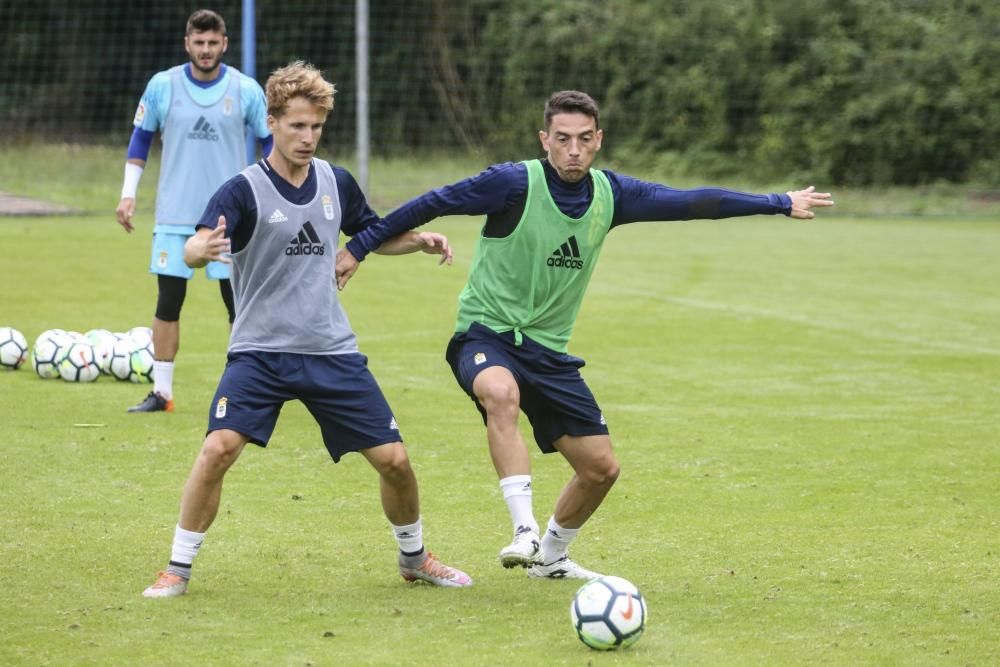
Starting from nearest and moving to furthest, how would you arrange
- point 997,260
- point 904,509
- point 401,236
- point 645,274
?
point 401,236
point 904,509
point 645,274
point 997,260

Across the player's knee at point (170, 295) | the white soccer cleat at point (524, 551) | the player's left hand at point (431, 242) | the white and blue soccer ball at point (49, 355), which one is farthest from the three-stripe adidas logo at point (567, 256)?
the white and blue soccer ball at point (49, 355)

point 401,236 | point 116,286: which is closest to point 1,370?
point 116,286

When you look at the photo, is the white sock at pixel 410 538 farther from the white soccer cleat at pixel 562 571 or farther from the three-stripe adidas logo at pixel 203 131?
the three-stripe adidas logo at pixel 203 131

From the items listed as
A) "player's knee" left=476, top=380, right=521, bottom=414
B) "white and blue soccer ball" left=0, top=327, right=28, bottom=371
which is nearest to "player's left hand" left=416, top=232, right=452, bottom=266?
"player's knee" left=476, top=380, right=521, bottom=414

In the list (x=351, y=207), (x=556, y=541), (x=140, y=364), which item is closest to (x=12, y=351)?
(x=140, y=364)

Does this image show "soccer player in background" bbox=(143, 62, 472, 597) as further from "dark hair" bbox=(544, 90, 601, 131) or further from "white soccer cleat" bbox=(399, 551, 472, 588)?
"dark hair" bbox=(544, 90, 601, 131)

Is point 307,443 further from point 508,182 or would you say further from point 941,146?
point 941,146

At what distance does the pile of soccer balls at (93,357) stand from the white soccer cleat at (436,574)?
4.72 meters

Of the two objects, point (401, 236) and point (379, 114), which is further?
point (379, 114)

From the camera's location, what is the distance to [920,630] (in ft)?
17.7

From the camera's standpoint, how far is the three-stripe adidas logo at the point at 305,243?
5.68 m

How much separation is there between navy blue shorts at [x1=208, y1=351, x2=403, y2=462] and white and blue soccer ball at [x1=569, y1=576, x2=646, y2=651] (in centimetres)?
104

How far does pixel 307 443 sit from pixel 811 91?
19.5 metres

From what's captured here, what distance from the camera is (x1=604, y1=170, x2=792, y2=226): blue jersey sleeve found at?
6.21 meters
